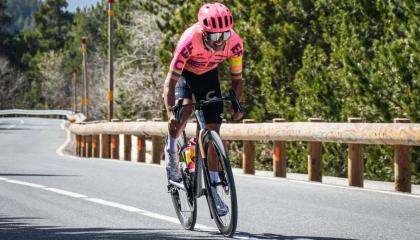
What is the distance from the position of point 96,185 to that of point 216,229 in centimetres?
514

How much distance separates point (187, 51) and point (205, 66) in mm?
275

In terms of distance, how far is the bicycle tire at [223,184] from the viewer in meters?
7.45

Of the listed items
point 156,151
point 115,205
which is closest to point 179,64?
point 115,205

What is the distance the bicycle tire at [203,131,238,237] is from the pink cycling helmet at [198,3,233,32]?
0.80 m

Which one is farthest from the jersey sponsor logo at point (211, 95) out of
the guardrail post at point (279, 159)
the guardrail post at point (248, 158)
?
the guardrail post at point (248, 158)

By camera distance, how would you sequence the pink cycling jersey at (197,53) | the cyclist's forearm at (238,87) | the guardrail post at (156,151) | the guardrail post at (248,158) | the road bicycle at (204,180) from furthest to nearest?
the guardrail post at (156,151) < the guardrail post at (248,158) < the cyclist's forearm at (238,87) < the pink cycling jersey at (197,53) < the road bicycle at (204,180)

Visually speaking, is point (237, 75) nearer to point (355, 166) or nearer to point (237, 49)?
point (237, 49)

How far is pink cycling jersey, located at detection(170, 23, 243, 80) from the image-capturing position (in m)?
8.01

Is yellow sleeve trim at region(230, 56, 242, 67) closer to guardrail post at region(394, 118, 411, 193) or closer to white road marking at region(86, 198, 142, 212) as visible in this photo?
white road marking at region(86, 198, 142, 212)

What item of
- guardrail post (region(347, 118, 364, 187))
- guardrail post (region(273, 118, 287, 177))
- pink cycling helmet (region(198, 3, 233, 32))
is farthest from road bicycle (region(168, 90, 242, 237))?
guardrail post (region(273, 118, 287, 177))

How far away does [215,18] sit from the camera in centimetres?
765

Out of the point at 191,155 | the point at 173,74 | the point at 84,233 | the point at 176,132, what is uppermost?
the point at 173,74

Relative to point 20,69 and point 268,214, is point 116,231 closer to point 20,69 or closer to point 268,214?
point 268,214

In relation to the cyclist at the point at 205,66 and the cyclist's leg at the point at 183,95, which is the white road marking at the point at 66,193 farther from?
the cyclist's leg at the point at 183,95
